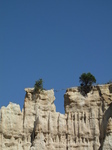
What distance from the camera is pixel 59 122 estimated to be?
40.3 m

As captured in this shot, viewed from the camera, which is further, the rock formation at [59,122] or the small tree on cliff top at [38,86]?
the small tree on cliff top at [38,86]

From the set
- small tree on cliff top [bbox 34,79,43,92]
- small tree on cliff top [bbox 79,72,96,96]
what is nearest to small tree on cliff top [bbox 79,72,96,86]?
small tree on cliff top [bbox 79,72,96,96]

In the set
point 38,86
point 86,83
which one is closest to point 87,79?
point 86,83

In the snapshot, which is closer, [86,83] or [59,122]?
[59,122]

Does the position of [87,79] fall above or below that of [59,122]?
above

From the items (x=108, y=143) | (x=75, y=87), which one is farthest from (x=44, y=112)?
(x=108, y=143)

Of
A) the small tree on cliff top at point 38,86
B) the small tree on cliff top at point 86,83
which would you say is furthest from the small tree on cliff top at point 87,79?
the small tree on cliff top at point 38,86

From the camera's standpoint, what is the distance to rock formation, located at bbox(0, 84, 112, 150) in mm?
39250

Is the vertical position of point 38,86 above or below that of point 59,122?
above

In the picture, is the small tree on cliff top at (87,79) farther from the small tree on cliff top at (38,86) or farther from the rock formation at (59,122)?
the small tree on cliff top at (38,86)

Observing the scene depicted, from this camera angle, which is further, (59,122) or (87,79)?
(87,79)

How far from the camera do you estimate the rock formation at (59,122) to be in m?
39.2

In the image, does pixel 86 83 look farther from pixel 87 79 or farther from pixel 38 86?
pixel 38 86

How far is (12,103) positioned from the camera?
134 feet
